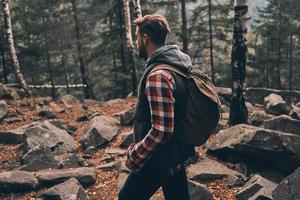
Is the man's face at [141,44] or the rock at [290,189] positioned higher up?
the man's face at [141,44]

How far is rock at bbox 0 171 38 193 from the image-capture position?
794cm

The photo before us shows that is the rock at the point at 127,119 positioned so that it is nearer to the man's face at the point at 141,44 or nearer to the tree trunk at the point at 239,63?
the tree trunk at the point at 239,63

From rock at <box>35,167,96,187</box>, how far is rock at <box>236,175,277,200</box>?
10.6 ft

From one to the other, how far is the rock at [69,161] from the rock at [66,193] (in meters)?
1.99

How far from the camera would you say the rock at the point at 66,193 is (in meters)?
7.14

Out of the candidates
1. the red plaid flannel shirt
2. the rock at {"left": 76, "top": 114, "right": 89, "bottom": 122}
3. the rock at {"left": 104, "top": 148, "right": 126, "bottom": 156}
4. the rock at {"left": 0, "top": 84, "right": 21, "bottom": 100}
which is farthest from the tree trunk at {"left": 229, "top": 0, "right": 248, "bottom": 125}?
the rock at {"left": 0, "top": 84, "right": 21, "bottom": 100}

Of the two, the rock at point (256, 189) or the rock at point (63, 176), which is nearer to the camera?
the rock at point (256, 189)

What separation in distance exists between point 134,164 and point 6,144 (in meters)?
8.82

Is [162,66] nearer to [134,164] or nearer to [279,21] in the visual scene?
[134,164]

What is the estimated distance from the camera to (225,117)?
13969 mm

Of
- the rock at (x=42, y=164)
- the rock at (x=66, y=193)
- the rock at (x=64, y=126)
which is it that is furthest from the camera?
the rock at (x=64, y=126)

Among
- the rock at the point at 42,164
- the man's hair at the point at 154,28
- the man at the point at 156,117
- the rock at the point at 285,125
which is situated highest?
the man's hair at the point at 154,28

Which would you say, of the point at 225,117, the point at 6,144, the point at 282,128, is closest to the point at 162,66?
the point at 282,128

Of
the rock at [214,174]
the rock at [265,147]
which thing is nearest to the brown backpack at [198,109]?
the rock at [214,174]
